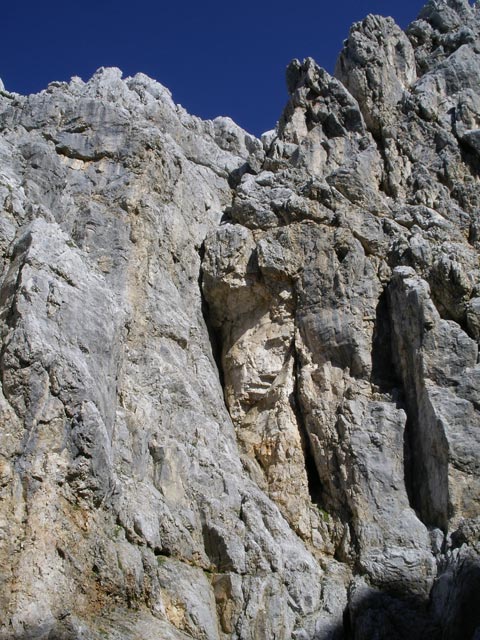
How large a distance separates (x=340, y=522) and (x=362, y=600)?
3722 mm

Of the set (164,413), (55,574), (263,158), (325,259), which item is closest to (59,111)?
(263,158)

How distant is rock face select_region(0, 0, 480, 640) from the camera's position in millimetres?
20453

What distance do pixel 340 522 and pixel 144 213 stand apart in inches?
605

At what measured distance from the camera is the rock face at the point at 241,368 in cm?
2045

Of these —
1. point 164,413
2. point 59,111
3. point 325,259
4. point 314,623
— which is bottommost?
point 314,623

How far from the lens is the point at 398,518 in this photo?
26125mm

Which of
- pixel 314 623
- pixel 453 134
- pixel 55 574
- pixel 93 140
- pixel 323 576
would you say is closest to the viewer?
pixel 55 574

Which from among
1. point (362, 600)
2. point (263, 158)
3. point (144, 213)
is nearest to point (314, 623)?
point (362, 600)

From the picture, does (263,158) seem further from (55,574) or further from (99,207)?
(55,574)

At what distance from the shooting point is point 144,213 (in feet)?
102

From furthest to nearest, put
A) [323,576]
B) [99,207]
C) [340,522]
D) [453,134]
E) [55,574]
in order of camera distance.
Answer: [453,134] → [99,207] → [340,522] → [323,576] → [55,574]

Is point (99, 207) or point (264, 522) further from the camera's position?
point (99, 207)

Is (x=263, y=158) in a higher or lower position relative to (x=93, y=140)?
higher

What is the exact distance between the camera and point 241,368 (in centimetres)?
3152
